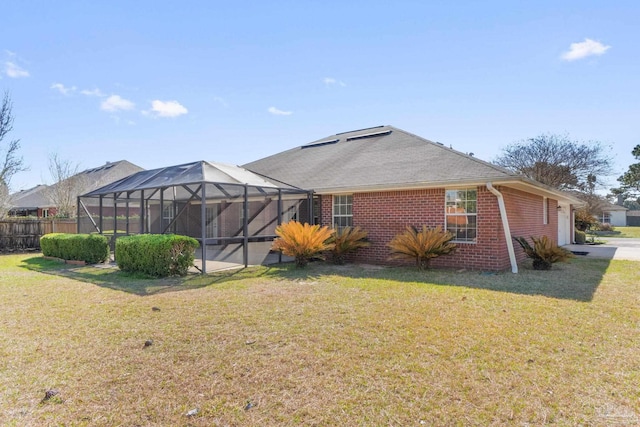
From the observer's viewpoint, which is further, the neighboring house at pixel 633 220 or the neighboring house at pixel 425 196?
the neighboring house at pixel 633 220

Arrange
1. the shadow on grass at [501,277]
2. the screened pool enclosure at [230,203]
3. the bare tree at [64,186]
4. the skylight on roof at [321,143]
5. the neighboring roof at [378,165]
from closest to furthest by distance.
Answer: the shadow on grass at [501,277] < the neighboring roof at [378,165] < the screened pool enclosure at [230,203] < the skylight on roof at [321,143] < the bare tree at [64,186]

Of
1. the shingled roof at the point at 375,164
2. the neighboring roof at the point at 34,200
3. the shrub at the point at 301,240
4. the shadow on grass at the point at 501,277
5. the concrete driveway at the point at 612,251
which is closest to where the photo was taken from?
the shadow on grass at the point at 501,277

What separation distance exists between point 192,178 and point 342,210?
4713mm

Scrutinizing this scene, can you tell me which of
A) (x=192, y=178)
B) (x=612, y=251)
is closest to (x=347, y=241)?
(x=192, y=178)

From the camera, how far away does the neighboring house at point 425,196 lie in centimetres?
966

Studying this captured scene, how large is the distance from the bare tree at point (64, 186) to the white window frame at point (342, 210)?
1971cm

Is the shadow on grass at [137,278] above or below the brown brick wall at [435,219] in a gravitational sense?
below

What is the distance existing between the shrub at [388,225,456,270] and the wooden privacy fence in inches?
622

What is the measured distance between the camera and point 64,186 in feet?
83.5

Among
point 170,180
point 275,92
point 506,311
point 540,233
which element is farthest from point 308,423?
point 540,233

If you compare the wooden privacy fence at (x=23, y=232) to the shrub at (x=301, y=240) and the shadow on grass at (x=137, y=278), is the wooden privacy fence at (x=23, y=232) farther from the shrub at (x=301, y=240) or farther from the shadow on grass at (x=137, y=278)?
the shrub at (x=301, y=240)

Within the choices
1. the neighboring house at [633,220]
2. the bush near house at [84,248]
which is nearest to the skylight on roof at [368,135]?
the bush near house at [84,248]

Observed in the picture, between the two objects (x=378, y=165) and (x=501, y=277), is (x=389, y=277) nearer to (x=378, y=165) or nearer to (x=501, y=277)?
(x=501, y=277)

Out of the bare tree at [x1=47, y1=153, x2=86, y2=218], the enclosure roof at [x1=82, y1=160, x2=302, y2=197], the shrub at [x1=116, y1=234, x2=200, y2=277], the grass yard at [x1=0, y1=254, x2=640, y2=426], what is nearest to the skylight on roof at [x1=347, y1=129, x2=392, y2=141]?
the enclosure roof at [x1=82, y1=160, x2=302, y2=197]
